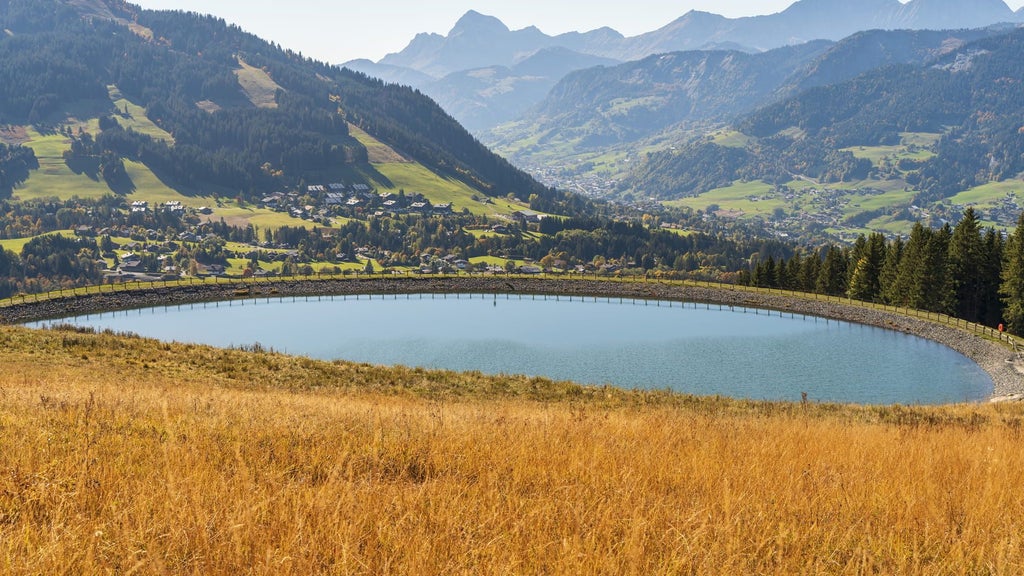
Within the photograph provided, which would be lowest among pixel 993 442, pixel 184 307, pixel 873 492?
pixel 184 307

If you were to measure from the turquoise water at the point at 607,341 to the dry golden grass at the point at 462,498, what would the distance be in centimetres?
3314

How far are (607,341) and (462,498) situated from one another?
5603 centimetres

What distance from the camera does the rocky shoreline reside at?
52.7 metres

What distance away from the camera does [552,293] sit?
93438 millimetres

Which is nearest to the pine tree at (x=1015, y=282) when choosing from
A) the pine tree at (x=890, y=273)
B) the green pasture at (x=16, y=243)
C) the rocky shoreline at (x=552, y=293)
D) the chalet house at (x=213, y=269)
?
the rocky shoreline at (x=552, y=293)

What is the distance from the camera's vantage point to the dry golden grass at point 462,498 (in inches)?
159

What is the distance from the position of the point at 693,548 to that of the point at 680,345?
5616cm

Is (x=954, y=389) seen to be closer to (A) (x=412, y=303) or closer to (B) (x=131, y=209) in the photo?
(A) (x=412, y=303)

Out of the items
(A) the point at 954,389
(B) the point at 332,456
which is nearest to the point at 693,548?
(B) the point at 332,456

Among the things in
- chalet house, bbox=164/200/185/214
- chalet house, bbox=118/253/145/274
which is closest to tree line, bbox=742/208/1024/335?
chalet house, bbox=118/253/145/274

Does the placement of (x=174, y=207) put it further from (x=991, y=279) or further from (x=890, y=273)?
(x=991, y=279)

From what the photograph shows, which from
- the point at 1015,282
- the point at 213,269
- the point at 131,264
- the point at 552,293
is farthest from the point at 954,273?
the point at 131,264

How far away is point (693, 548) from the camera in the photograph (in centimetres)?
436

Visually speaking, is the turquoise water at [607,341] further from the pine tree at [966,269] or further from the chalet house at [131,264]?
the chalet house at [131,264]
